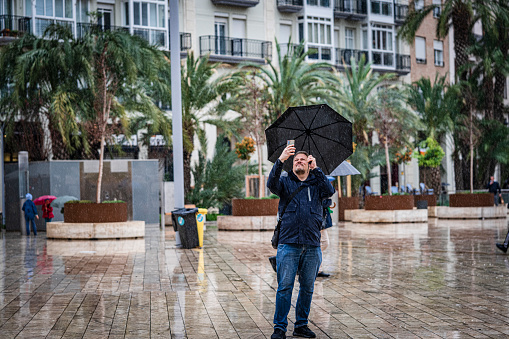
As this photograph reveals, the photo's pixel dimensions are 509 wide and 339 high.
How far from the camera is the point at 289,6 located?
43.0 metres

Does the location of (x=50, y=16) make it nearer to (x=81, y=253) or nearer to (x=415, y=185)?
(x=81, y=253)

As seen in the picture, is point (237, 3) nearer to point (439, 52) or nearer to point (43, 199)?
point (439, 52)

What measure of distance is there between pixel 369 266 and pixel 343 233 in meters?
9.39

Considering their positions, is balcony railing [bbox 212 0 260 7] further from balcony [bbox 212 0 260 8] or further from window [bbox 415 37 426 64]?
window [bbox 415 37 426 64]

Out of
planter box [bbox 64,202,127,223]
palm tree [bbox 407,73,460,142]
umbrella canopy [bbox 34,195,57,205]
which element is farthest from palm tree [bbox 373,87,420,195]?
umbrella canopy [bbox 34,195,57,205]

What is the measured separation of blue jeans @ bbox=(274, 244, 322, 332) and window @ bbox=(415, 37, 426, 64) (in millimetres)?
44550

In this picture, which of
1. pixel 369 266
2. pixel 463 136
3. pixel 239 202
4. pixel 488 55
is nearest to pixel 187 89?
pixel 239 202

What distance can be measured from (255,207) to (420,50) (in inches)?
1139

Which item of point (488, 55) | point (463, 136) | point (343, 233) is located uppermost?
point (488, 55)

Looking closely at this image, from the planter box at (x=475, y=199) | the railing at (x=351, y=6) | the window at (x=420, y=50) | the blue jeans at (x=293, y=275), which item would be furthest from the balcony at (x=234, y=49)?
the blue jeans at (x=293, y=275)

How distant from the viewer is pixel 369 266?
1262 cm

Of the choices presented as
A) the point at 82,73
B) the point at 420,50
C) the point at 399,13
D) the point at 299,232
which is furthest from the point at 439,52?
the point at 299,232

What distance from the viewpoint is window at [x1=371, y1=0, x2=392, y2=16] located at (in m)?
47.1

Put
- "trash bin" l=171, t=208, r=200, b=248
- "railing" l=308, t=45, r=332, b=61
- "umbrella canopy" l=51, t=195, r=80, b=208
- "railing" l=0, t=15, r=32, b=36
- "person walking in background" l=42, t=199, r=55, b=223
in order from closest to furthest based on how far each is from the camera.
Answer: "trash bin" l=171, t=208, r=200, b=248 < "person walking in background" l=42, t=199, r=55, b=223 < "umbrella canopy" l=51, t=195, r=80, b=208 < "railing" l=0, t=15, r=32, b=36 < "railing" l=308, t=45, r=332, b=61
